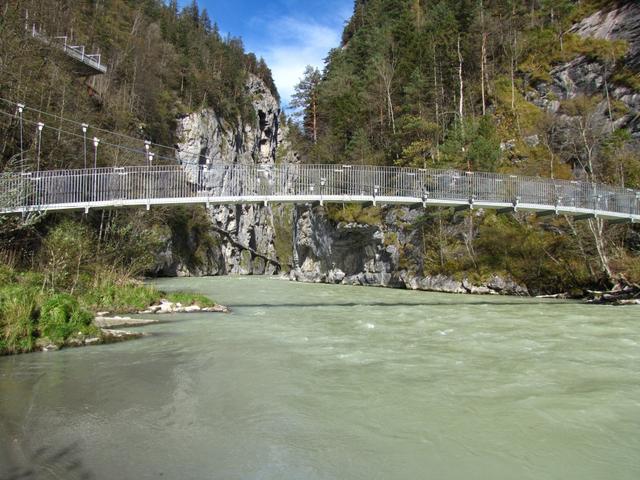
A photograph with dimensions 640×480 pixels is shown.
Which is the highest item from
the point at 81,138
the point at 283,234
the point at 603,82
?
the point at 603,82

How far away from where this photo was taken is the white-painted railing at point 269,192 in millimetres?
13938

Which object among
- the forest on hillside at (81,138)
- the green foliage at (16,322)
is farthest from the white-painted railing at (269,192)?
the green foliage at (16,322)

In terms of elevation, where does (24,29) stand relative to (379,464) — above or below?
above

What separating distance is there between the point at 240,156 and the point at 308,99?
13149 mm

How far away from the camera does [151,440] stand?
14.4 ft

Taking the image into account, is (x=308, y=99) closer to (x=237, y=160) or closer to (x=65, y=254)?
(x=237, y=160)

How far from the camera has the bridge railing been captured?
1440 cm

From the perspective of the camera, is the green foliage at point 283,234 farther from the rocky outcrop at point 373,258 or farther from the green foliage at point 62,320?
the green foliage at point 62,320

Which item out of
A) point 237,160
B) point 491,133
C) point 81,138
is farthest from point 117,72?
point 491,133

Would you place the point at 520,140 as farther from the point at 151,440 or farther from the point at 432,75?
the point at 151,440

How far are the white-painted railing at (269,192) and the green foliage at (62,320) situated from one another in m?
5.16

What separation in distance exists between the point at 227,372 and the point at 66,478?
351cm

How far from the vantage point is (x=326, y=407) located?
5.46m

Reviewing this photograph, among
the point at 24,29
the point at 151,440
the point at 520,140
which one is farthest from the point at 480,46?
the point at 151,440
